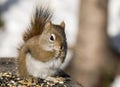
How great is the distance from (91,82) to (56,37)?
487 centimetres

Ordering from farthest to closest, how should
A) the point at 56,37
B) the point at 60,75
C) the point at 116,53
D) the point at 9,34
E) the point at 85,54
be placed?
1. the point at 9,34
2. the point at 116,53
3. the point at 85,54
4. the point at 60,75
5. the point at 56,37

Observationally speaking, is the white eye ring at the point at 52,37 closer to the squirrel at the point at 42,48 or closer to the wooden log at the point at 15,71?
the squirrel at the point at 42,48

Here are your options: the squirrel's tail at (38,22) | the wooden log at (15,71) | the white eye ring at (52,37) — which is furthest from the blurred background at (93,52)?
the white eye ring at (52,37)

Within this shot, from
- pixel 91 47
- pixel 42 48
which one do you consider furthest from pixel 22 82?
pixel 91 47

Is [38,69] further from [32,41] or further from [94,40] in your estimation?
[94,40]

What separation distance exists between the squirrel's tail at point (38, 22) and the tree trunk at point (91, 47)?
435cm

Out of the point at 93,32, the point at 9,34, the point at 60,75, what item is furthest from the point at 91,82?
the point at 60,75

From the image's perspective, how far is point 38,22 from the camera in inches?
177

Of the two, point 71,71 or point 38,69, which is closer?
point 38,69

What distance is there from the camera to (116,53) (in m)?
10.1

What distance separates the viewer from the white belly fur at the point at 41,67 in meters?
4.34

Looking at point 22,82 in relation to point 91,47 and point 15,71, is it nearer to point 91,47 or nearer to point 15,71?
point 15,71

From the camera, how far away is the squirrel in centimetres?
430

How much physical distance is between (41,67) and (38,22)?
0.39 meters
